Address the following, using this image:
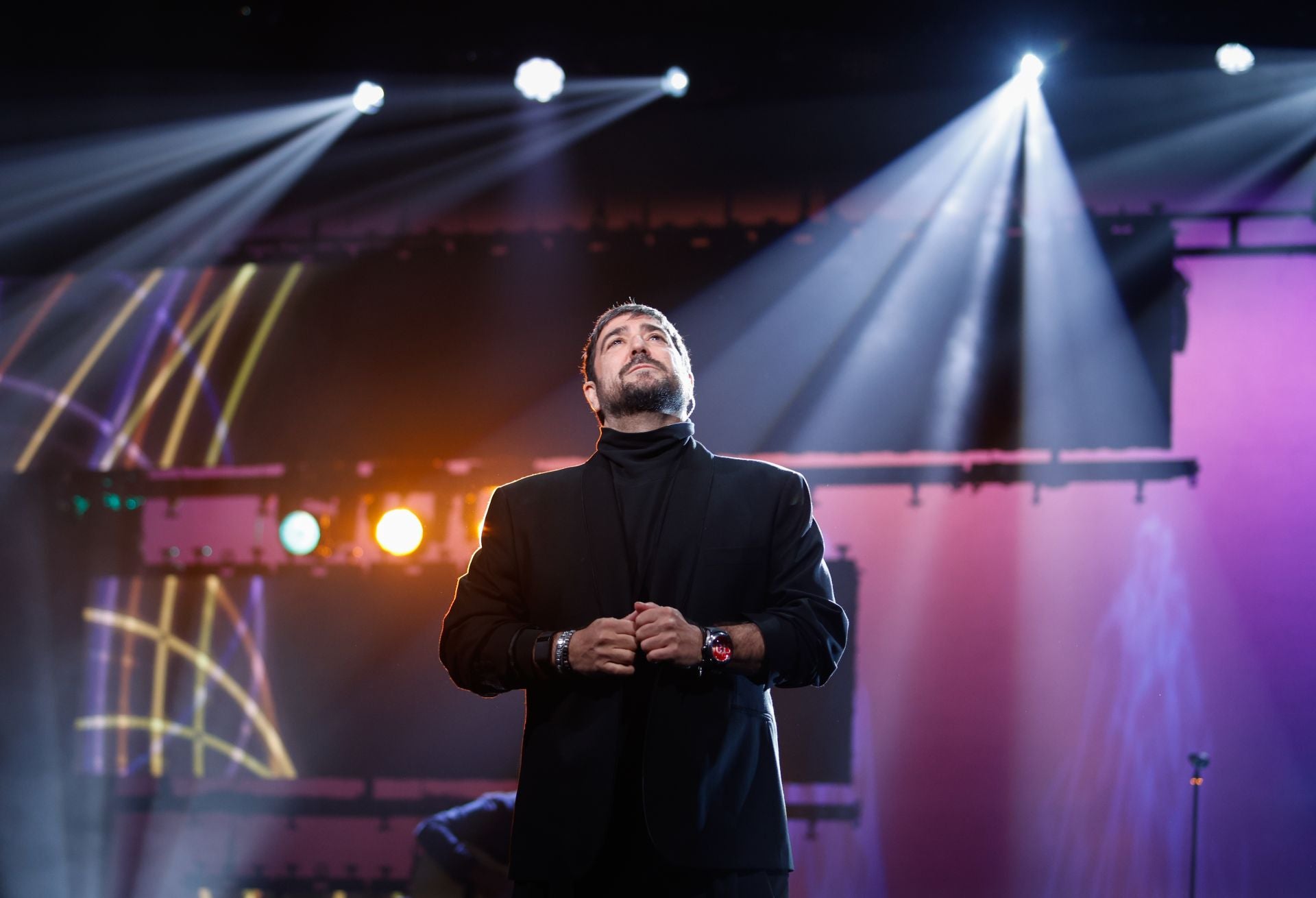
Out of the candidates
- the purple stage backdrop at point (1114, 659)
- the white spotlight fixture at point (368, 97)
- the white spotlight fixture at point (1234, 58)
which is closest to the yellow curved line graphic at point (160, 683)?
the white spotlight fixture at point (368, 97)

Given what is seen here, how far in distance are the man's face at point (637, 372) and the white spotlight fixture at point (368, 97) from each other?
3.00m

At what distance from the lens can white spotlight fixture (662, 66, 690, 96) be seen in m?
4.28

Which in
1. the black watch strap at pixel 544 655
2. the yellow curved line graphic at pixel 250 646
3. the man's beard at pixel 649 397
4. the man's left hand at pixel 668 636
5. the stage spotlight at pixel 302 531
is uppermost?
the man's beard at pixel 649 397

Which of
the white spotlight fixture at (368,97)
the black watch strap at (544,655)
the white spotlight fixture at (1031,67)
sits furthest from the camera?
the white spotlight fixture at (368,97)

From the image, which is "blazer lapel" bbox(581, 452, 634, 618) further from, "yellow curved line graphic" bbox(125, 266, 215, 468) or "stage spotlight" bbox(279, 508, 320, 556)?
"yellow curved line graphic" bbox(125, 266, 215, 468)

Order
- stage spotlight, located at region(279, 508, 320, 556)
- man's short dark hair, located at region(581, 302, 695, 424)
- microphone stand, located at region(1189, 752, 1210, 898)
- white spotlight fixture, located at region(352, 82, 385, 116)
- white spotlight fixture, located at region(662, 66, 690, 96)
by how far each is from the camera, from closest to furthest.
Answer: man's short dark hair, located at region(581, 302, 695, 424) → microphone stand, located at region(1189, 752, 1210, 898) → white spotlight fixture, located at region(662, 66, 690, 96) → white spotlight fixture, located at region(352, 82, 385, 116) → stage spotlight, located at region(279, 508, 320, 556)

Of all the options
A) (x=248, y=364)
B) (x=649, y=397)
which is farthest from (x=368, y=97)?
(x=649, y=397)

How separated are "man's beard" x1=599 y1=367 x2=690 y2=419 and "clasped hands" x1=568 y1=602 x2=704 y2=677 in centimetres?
48

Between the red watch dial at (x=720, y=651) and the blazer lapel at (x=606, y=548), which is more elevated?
the blazer lapel at (x=606, y=548)

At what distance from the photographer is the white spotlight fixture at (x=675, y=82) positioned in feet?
14.0

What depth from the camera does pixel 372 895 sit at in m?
4.46

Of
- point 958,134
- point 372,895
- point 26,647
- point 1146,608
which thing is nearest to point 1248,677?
point 1146,608

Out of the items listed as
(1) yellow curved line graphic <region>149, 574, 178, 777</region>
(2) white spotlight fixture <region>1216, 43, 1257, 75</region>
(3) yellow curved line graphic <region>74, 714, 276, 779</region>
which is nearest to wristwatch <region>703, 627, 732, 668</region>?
(2) white spotlight fixture <region>1216, 43, 1257, 75</region>

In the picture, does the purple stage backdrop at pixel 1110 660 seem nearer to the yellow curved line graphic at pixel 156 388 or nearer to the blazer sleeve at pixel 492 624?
the yellow curved line graphic at pixel 156 388
